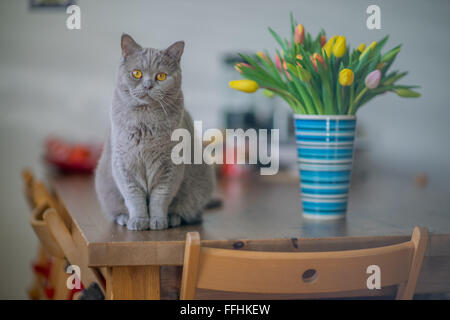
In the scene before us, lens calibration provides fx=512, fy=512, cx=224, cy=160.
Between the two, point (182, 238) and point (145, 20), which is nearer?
point (182, 238)

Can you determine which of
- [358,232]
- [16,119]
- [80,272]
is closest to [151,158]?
[80,272]

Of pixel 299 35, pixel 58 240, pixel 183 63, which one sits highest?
pixel 183 63

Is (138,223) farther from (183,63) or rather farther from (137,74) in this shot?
(183,63)

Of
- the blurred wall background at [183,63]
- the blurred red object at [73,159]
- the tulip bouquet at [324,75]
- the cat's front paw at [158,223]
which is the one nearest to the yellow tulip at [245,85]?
the tulip bouquet at [324,75]

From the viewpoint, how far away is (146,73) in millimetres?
1059

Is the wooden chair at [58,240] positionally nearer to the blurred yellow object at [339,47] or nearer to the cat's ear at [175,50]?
the cat's ear at [175,50]

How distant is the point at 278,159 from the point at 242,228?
141 cm

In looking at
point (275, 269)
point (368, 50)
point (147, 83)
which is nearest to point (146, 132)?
point (147, 83)

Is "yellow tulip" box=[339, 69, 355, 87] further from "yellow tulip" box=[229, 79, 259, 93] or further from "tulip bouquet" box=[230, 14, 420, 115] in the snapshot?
"yellow tulip" box=[229, 79, 259, 93]

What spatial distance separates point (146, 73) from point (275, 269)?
0.48 m

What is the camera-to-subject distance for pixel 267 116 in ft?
9.34

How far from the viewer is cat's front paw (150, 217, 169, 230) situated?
1080 millimetres

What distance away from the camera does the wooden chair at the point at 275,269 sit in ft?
2.81
